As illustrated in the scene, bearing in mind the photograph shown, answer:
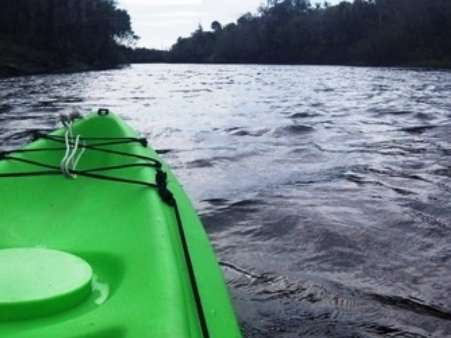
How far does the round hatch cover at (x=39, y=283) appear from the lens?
5.30 feet

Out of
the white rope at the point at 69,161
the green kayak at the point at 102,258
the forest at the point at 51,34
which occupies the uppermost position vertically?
the forest at the point at 51,34

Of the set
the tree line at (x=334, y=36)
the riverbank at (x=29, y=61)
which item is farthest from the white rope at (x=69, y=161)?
the tree line at (x=334, y=36)

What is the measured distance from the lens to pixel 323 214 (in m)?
4.29

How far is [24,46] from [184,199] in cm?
4378

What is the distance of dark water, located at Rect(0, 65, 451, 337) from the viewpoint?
9.13 ft

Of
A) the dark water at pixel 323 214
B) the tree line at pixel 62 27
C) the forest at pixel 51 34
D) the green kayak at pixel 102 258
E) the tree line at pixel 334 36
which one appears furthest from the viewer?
the tree line at pixel 334 36

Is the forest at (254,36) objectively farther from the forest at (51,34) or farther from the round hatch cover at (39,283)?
the round hatch cover at (39,283)

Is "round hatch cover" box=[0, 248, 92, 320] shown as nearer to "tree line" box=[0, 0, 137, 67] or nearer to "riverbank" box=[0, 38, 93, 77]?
"riverbank" box=[0, 38, 93, 77]

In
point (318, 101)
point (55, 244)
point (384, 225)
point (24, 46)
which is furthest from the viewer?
point (24, 46)

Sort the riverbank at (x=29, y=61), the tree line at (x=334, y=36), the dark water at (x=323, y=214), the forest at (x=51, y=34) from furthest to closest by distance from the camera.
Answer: the tree line at (x=334, y=36), the forest at (x=51, y=34), the riverbank at (x=29, y=61), the dark water at (x=323, y=214)

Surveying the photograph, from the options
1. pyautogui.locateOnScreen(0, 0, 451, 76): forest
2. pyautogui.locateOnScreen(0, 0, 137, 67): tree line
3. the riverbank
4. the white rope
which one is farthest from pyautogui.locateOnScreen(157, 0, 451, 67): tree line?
the white rope

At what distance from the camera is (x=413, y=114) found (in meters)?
10.6

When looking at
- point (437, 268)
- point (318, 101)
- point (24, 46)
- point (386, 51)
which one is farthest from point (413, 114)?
point (386, 51)

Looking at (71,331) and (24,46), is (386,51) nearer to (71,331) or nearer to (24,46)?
(24,46)
